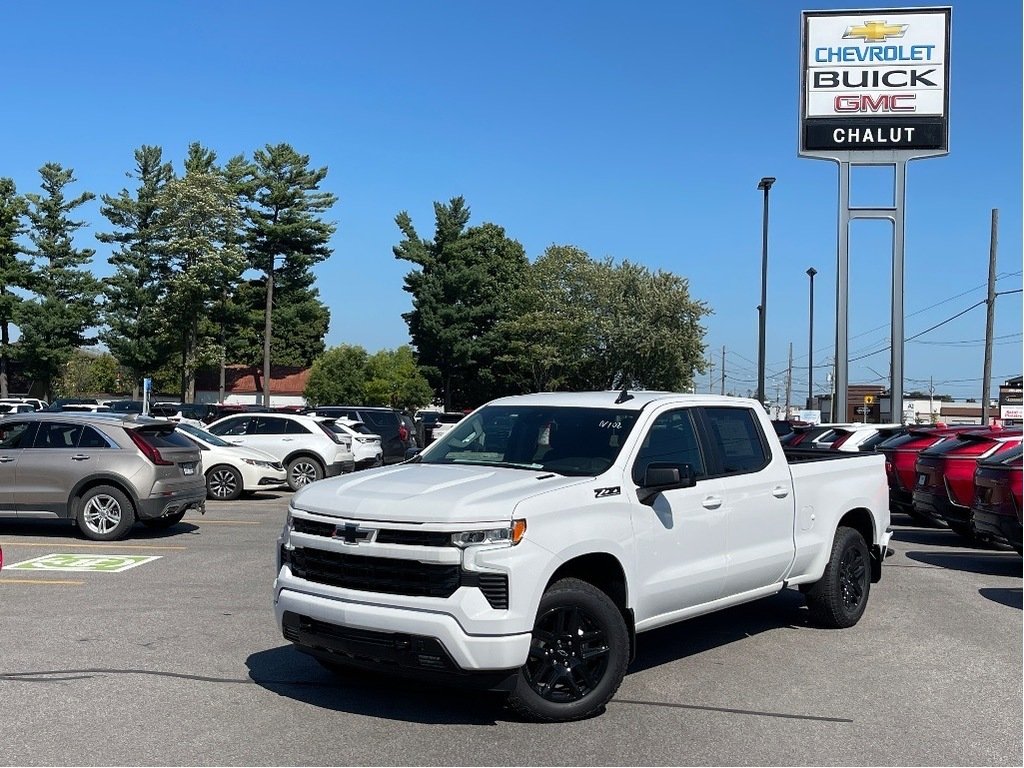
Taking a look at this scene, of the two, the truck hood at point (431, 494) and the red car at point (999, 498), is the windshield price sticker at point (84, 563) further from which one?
the red car at point (999, 498)

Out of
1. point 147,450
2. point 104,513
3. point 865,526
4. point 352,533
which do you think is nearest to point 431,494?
point 352,533

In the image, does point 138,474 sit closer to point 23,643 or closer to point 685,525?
point 23,643

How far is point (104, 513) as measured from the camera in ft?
44.7

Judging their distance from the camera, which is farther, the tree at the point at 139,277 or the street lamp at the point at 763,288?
the tree at the point at 139,277

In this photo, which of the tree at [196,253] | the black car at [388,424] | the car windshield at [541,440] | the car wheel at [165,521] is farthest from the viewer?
the tree at [196,253]

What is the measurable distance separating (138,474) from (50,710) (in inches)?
301

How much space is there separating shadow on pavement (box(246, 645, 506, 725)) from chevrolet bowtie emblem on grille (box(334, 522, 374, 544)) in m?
0.89

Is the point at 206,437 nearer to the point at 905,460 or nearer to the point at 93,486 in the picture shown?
the point at 93,486

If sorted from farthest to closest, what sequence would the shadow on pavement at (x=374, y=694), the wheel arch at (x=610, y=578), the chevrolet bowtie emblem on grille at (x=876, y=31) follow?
the chevrolet bowtie emblem on grille at (x=876, y=31) → the wheel arch at (x=610, y=578) → the shadow on pavement at (x=374, y=694)

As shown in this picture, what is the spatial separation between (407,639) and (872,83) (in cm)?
2840

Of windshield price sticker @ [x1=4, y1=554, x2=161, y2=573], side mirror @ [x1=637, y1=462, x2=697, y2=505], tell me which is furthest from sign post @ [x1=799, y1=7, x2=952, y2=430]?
side mirror @ [x1=637, y1=462, x2=697, y2=505]

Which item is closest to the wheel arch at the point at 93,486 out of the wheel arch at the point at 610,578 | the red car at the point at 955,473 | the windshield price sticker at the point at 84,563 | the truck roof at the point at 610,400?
the windshield price sticker at the point at 84,563

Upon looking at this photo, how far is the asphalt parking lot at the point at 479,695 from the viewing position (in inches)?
222

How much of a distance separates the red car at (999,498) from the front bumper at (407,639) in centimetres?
828
